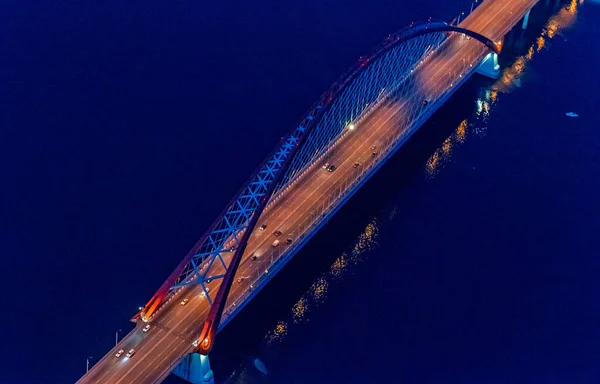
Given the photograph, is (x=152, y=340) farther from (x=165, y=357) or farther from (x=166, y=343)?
(x=165, y=357)

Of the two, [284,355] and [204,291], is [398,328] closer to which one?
[284,355]

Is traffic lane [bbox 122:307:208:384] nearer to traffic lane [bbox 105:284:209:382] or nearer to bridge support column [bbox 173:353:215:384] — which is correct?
traffic lane [bbox 105:284:209:382]

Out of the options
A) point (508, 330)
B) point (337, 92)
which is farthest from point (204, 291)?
point (508, 330)

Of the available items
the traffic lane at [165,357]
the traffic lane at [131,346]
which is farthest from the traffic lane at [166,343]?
the traffic lane at [131,346]

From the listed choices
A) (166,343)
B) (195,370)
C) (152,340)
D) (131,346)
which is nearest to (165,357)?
(166,343)

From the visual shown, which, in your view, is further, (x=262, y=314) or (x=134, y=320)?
(x=262, y=314)

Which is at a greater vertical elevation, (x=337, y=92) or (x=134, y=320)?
(x=337, y=92)

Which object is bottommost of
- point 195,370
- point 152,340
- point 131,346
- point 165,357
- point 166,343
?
point 195,370

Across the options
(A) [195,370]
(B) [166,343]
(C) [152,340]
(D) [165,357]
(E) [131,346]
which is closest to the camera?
(D) [165,357]
